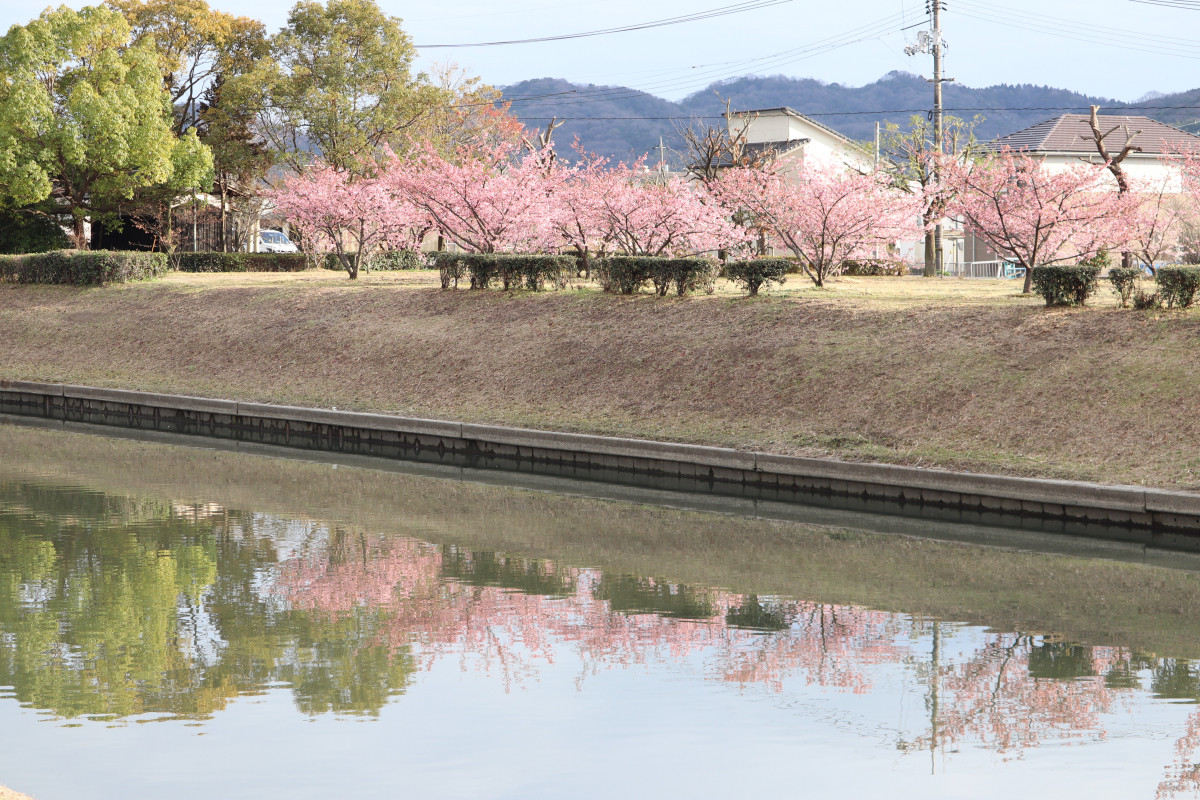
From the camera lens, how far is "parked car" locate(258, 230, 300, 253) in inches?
1988

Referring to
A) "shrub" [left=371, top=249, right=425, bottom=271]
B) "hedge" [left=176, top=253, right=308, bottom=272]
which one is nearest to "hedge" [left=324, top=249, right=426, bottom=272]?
"shrub" [left=371, top=249, right=425, bottom=271]

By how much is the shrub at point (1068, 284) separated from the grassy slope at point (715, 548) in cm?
828

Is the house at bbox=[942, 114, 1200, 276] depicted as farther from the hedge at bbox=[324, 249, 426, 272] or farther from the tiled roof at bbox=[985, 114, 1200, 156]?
the hedge at bbox=[324, 249, 426, 272]

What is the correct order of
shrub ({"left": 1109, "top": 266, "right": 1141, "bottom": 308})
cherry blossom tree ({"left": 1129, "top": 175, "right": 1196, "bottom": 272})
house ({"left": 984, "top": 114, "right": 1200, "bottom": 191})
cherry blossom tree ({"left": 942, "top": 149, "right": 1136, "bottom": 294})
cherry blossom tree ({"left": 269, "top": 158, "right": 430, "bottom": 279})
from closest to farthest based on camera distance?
1. shrub ({"left": 1109, "top": 266, "right": 1141, "bottom": 308})
2. cherry blossom tree ({"left": 942, "top": 149, "right": 1136, "bottom": 294})
3. cherry blossom tree ({"left": 1129, "top": 175, "right": 1196, "bottom": 272})
4. cherry blossom tree ({"left": 269, "top": 158, "right": 430, "bottom": 279})
5. house ({"left": 984, "top": 114, "right": 1200, "bottom": 191})

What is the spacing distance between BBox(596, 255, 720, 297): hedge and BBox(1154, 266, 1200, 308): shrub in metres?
8.11

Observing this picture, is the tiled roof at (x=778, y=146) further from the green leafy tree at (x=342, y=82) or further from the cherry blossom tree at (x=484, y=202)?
the cherry blossom tree at (x=484, y=202)

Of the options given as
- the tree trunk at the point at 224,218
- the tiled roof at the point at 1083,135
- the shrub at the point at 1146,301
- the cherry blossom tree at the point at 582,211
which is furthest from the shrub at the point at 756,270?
the tiled roof at the point at 1083,135

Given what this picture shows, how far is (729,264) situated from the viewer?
22.3 metres

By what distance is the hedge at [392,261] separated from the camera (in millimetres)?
36719

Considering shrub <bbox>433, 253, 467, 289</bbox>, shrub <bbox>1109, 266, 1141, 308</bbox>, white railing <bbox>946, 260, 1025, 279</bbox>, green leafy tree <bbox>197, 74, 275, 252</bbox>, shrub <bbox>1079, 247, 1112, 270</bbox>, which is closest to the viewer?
shrub <bbox>1109, 266, 1141, 308</bbox>

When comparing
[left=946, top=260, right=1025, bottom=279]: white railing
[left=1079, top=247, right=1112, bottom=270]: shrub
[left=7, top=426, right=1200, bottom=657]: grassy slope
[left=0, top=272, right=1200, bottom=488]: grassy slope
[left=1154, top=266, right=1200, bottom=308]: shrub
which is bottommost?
[left=7, top=426, right=1200, bottom=657]: grassy slope

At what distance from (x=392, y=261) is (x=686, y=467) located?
2400 cm

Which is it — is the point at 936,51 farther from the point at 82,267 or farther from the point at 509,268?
the point at 82,267

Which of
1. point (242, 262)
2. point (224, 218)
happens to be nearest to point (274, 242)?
point (224, 218)
